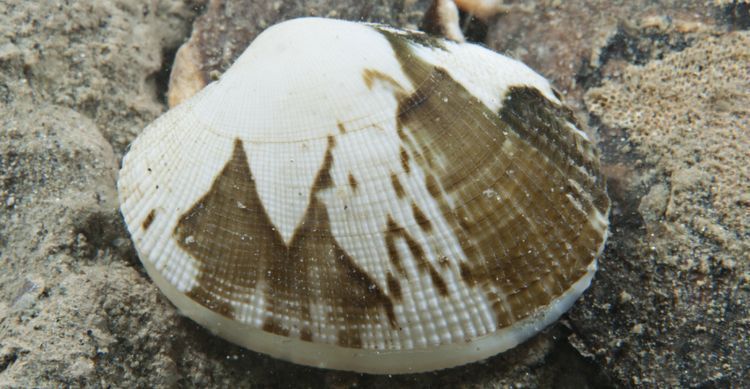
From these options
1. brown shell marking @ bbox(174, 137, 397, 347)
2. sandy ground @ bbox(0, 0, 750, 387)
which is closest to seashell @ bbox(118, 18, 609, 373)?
brown shell marking @ bbox(174, 137, 397, 347)

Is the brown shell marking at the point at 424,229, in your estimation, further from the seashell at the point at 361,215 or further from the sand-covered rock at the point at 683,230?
the sand-covered rock at the point at 683,230

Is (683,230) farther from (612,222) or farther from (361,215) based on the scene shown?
(361,215)

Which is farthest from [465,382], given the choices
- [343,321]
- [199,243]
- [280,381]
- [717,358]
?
[199,243]

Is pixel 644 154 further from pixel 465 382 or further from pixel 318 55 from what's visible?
pixel 318 55

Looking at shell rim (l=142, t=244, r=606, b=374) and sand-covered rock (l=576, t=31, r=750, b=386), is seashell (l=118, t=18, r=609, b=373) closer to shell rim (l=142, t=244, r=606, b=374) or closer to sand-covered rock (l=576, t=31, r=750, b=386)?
shell rim (l=142, t=244, r=606, b=374)

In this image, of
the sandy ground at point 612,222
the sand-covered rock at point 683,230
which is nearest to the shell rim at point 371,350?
the sandy ground at point 612,222
